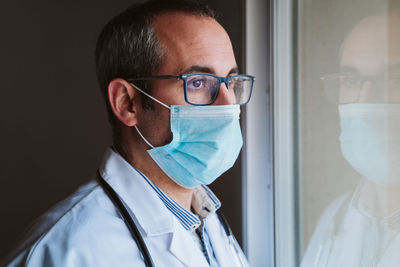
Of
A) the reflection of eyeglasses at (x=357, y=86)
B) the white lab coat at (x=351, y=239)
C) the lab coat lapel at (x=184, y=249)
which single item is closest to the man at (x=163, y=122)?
the lab coat lapel at (x=184, y=249)

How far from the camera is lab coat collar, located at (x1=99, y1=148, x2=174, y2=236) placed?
1.10m

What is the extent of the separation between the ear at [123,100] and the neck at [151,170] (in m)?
0.11

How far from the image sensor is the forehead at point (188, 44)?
1142 millimetres

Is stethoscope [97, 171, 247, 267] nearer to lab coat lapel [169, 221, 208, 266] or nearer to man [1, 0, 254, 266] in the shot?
man [1, 0, 254, 266]

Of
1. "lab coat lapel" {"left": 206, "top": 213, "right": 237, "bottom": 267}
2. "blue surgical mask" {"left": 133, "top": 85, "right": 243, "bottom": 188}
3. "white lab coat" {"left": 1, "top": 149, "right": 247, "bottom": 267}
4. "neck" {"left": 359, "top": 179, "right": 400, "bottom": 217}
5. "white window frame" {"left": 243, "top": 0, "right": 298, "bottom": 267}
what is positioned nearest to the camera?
"white lab coat" {"left": 1, "top": 149, "right": 247, "bottom": 267}

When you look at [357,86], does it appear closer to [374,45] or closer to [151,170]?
[374,45]

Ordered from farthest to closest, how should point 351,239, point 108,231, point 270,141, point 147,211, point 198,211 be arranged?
point 270,141
point 198,211
point 351,239
point 147,211
point 108,231

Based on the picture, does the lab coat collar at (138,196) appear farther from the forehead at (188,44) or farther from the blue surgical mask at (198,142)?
the forehead at (188,44)

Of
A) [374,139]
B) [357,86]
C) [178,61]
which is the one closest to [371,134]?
[374,139]

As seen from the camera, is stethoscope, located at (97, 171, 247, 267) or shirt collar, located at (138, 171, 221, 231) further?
shirt collar, located at (138, 171, 221, 231)

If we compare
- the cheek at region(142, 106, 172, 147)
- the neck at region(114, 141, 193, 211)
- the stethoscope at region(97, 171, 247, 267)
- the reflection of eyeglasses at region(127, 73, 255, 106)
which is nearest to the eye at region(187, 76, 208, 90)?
the reflection of eyeglasses at region(127, 73, 255, 106)

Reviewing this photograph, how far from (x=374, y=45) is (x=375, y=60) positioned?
1.8 inches

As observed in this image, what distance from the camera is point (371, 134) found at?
3.45 ft

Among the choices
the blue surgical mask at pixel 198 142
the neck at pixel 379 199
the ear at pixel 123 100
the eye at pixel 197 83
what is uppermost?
the eye at pixel 197 83
